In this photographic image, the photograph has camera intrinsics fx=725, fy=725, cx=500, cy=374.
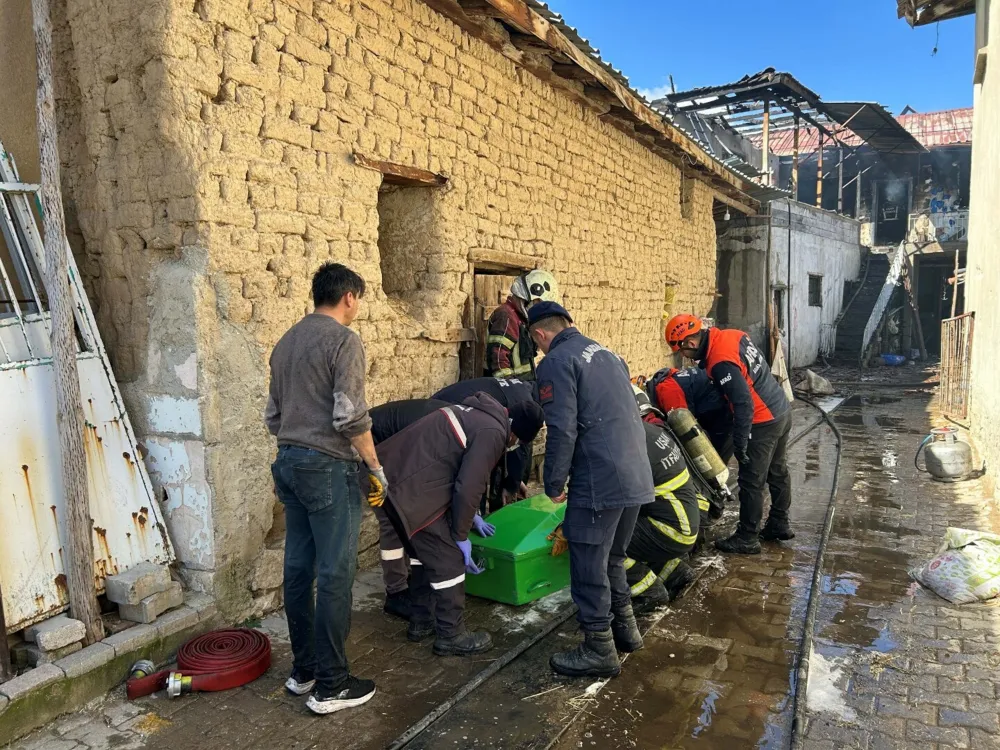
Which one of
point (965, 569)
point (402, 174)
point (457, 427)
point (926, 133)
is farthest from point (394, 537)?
point (926, 133)

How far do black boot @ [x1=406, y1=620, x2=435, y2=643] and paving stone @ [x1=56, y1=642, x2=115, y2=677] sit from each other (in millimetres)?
1436

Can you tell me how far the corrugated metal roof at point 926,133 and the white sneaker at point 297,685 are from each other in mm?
27608

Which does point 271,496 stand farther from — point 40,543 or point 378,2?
point 378,2

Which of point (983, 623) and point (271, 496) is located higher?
point (271, 496)

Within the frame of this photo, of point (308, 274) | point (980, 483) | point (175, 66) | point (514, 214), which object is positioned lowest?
point (980, 483)

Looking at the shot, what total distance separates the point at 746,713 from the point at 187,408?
3063mm

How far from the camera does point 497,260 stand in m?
6.09

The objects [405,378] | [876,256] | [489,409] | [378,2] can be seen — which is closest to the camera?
[489,409]

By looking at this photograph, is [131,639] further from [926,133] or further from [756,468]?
[926,133]

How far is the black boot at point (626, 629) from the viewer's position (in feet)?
12.4

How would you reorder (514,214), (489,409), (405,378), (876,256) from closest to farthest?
(489,409), (405,378), (514,214), (876,256)

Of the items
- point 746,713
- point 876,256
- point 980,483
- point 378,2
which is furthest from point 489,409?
point 876,256

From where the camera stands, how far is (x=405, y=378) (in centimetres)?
518

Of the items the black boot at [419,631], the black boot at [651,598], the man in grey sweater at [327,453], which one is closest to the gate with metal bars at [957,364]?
the black boot at [651,598]
